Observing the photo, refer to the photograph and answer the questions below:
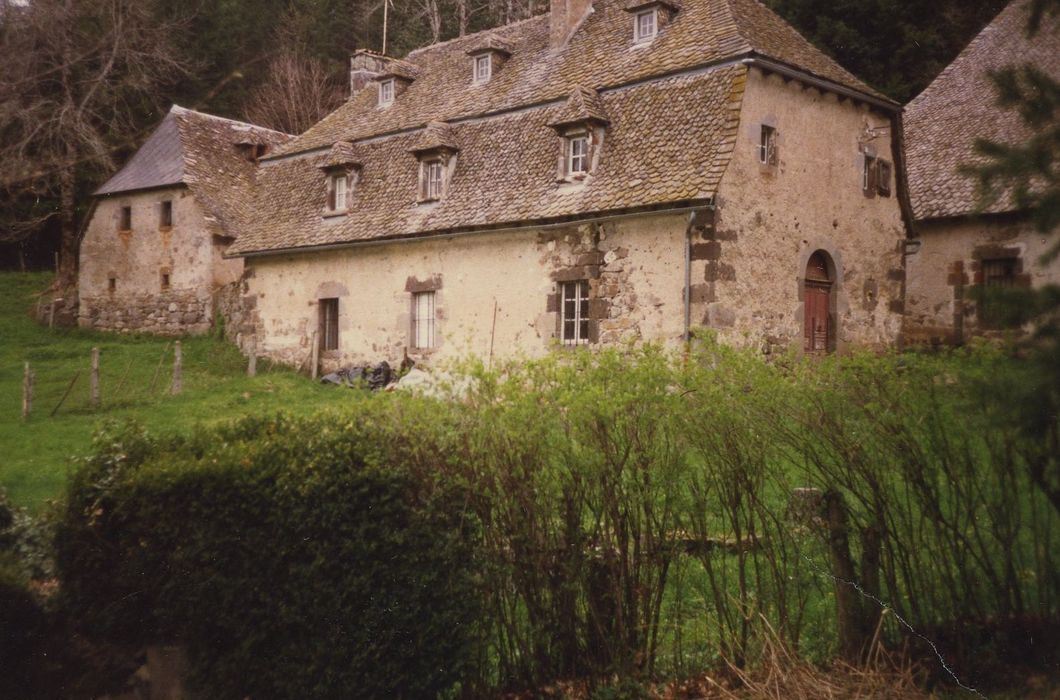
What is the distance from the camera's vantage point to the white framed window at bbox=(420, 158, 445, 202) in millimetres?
20047

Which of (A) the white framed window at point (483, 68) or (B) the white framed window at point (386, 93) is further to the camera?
(B) the white framed window at point (386, 93)

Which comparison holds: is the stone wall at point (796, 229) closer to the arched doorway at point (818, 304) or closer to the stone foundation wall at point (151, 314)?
the arched doorway at point (818, 304)

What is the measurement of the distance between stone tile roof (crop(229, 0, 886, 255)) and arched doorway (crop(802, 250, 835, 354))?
10.4ft

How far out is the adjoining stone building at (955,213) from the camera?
2078 centimetres

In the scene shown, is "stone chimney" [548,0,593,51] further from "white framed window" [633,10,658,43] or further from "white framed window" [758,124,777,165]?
"white framed window" [758,124,777,165]

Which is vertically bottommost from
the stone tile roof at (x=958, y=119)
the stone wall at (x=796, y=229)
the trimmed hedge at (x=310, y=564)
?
the trimmed hedge at (x=310, y=564)

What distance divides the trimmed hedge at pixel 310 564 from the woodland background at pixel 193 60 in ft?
87.0

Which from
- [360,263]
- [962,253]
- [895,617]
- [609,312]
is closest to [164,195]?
[360,263]

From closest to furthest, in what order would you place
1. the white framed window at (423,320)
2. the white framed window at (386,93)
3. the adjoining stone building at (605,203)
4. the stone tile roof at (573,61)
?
1. the adjoining stone building at (605,203)
2. the stone tile roof at (573,61)
3. the white framed window at (423,320)
4. the white framed window at (386,93)

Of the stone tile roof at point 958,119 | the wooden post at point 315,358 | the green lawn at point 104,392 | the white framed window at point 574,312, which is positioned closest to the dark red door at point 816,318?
the white framed window at point 574,312

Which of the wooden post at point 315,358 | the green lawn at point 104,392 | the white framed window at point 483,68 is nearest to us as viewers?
the green lawn at point 104,392

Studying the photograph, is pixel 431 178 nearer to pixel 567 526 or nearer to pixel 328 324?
pixel 328 324

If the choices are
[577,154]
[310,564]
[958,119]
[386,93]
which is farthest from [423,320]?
[310,564]

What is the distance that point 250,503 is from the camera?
5734 millimetres
